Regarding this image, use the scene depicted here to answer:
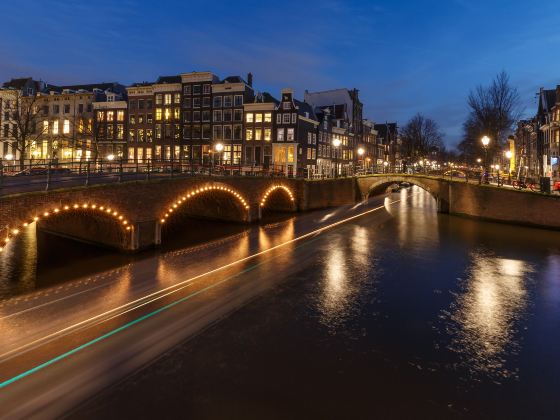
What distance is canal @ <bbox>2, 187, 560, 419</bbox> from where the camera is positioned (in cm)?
823

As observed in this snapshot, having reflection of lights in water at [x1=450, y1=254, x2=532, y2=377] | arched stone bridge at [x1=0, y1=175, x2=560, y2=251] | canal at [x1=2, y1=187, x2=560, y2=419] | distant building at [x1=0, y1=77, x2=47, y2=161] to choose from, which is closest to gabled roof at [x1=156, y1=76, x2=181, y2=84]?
distant building at [x1=0, y1=77, x2=47, y2=161]

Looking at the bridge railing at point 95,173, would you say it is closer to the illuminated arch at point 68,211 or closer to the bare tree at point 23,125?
the illuminated arch at point 68,211

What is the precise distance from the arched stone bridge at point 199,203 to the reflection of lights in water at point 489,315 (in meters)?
17.1

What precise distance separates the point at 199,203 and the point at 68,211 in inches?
673

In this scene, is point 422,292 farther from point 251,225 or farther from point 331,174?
point 331,174

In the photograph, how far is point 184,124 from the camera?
200 feet

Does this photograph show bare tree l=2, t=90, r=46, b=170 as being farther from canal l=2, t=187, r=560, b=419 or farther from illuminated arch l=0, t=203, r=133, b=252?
canal l=2, t=187, r=560, b=419

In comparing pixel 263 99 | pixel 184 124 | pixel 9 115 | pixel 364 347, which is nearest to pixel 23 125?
pixel 9 115

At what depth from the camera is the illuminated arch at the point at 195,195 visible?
24.9 metres

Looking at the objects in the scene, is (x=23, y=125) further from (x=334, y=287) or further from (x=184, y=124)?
(x=334, y=287)

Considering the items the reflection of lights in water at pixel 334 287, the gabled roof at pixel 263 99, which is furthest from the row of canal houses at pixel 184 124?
the reflection of lights in water at pixel 334 287

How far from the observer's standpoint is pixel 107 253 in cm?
2261

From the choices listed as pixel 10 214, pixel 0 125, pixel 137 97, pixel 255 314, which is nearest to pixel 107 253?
pixel 10 214

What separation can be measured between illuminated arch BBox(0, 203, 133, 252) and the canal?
2052mm
